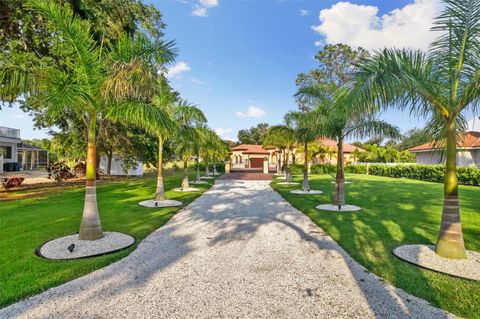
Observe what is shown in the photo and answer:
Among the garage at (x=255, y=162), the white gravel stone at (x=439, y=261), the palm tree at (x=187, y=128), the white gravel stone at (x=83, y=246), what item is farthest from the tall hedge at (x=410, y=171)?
the white gravel stone at (x=83, y=246)

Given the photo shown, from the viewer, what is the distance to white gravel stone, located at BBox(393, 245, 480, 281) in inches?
174

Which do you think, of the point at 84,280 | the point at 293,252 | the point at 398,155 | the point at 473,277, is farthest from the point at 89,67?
the point at 398,155

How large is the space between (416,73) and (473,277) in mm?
3411

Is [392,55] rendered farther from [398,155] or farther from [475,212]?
[398,155]

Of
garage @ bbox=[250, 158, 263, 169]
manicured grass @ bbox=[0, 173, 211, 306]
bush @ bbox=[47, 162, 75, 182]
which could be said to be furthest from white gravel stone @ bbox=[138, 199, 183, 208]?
garage @ bbox=[250, 158, 263, 169]

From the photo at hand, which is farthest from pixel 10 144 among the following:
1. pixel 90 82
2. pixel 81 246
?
pixel 81 246

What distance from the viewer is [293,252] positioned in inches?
221

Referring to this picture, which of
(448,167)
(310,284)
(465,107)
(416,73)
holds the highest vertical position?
(416,73)

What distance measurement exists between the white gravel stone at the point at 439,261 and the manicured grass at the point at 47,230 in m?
5.26

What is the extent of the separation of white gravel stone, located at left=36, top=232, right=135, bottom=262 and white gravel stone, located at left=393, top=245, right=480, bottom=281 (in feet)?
17.9

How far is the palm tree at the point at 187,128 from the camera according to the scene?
13.6 metres

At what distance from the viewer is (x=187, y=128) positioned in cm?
1482

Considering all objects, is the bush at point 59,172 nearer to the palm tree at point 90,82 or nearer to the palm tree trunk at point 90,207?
the palm tree at point 90,82

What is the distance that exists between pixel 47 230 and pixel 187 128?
879 centimetres
